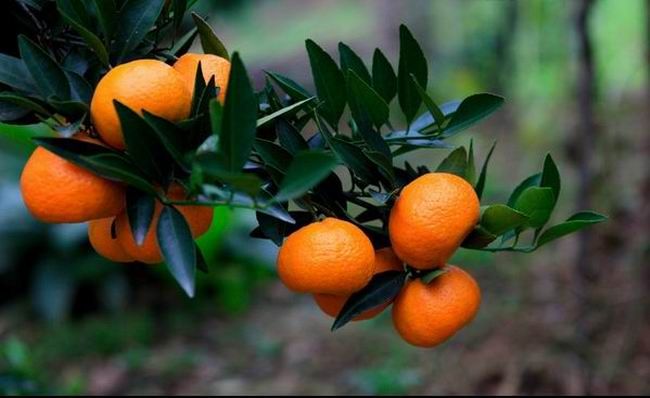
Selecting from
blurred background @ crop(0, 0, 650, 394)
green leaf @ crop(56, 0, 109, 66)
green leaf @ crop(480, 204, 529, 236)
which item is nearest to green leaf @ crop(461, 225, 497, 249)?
Result: green leaf @ crop(480, 204, 529, 236)

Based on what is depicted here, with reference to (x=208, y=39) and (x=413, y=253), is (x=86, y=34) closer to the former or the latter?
(x=208, y=39)

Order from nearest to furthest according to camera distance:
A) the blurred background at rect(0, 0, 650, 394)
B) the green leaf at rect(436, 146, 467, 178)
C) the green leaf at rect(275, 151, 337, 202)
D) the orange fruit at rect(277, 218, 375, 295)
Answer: the green leaf at rect(275, 151, 337, 202) → the orange fruit at rect(277, 218, 375, 295) → the green leaf at rect(436, 146, 467, 178) → the blurred background at rect(0, 0, 650, 394)

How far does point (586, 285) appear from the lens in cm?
172

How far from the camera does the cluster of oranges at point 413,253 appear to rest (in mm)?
555

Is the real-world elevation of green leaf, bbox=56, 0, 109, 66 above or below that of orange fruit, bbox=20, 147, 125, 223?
above

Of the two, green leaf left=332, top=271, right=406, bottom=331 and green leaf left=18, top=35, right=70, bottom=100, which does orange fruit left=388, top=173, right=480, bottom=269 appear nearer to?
green leaf left=332, top=271, right=406, bottom=331

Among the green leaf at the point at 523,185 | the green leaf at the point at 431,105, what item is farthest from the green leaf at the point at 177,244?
the green leaf at the point at 523,185

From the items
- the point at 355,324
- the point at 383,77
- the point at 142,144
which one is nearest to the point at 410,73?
the point at 383,77

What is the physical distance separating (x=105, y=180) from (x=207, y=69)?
13 centimetres

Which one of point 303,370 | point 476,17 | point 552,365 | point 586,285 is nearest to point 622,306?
point 586,285

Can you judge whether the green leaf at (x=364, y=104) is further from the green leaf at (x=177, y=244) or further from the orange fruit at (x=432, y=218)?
the green leaf at (x=177, y=244)

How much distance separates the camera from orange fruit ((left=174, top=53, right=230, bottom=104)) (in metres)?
0.58

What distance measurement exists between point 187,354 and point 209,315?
32 centimetres

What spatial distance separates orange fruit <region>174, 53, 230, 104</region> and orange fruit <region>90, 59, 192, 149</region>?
5 cm
